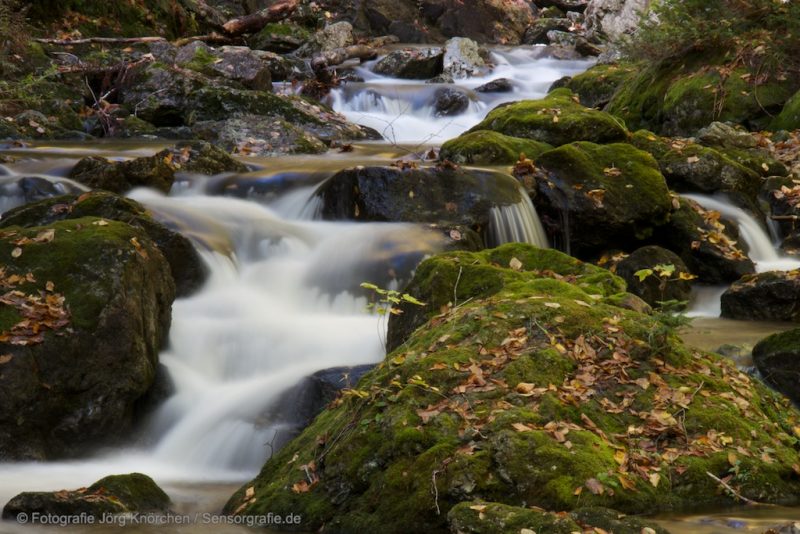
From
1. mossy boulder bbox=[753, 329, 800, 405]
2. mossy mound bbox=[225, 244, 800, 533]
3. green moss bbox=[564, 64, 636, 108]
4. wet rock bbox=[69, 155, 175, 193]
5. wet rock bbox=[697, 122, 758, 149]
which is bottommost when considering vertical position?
mossy boulder bbox=[753, 329, 800, 405]

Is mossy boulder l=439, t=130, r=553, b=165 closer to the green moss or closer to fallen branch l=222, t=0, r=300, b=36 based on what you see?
the green moss

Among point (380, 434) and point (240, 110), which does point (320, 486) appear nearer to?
point (380, 434)

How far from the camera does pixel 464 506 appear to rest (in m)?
3.62

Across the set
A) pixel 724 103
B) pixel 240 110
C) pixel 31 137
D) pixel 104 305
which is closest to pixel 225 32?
pixel 240 110

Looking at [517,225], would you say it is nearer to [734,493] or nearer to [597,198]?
[597,198]

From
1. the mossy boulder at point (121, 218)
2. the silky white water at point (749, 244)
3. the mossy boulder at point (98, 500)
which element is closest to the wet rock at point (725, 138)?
the silky white water at point (749, 244)

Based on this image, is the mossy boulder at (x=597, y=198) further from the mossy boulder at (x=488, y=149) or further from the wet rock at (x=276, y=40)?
the wet rock at (x=276, y=40)

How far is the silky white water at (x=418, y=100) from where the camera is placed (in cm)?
1770

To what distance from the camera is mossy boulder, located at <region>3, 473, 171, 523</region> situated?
4.47m

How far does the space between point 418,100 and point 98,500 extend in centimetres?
1577

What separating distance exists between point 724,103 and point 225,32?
13.7 m

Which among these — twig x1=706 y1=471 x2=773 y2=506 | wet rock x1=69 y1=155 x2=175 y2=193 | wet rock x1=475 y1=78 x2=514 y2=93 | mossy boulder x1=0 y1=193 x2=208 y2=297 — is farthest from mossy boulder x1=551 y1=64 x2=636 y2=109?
twig x1=706 y1=471 x2=773 y2=506

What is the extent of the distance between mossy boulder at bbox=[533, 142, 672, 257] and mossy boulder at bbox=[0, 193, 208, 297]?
4.09m

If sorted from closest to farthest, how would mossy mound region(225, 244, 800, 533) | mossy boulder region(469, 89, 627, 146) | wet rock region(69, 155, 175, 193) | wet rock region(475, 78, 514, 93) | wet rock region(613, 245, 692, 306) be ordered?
1. mossy mound region(225, 244, 800, 533)
2. wet rock region(613, 245, 692, 306)
3. wet rock region(69, 155, 175, 193)
4. mossy boulder region(469, 89, 627, 146)
5. wet rock region(475, 78, 514, 93)
